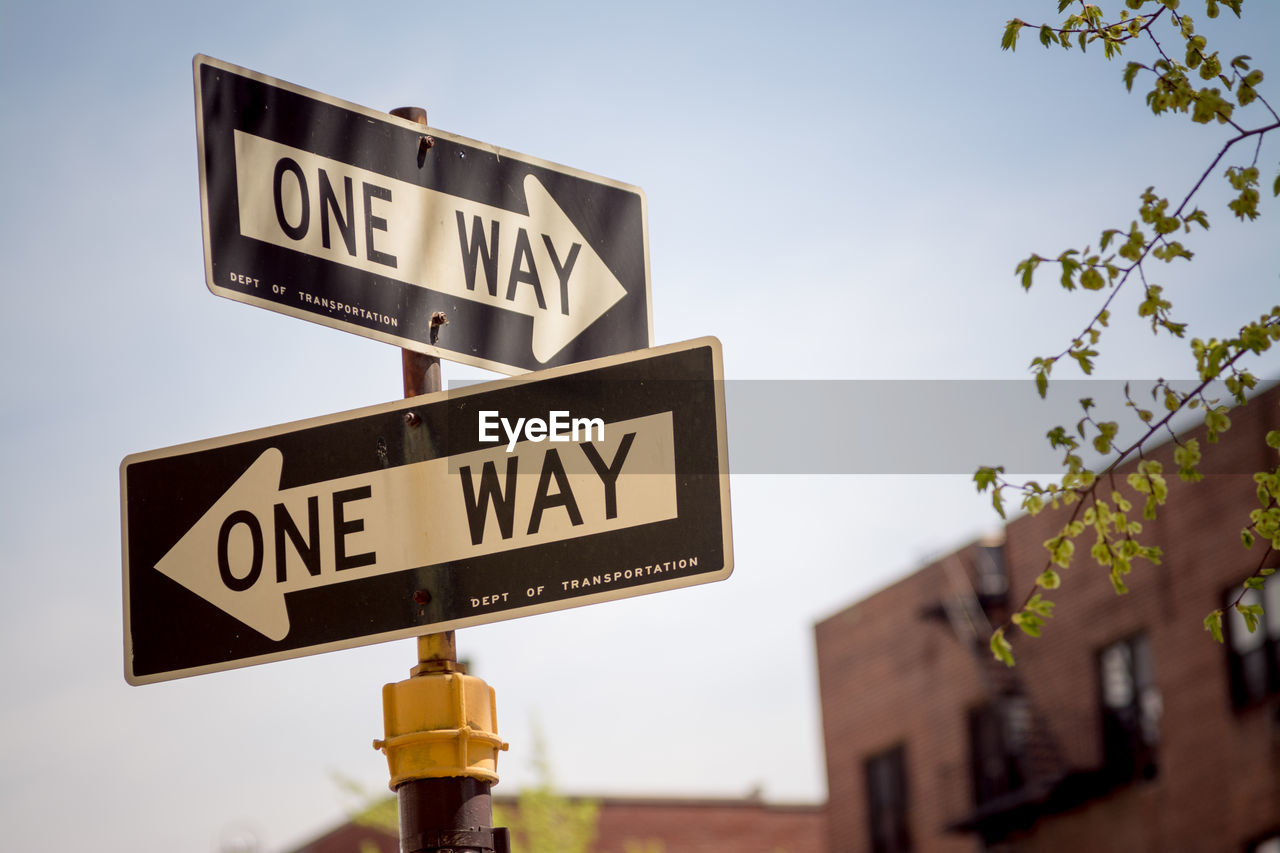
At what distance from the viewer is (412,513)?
3.58 m

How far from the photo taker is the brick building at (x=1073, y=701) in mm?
24781

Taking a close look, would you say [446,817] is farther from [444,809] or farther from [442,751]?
[442,751]

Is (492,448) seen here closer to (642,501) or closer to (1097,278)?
(642,501)

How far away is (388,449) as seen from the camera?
12.0 ft

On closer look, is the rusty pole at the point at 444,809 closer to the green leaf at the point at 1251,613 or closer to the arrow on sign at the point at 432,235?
the arrow on sign at the point at 432,235

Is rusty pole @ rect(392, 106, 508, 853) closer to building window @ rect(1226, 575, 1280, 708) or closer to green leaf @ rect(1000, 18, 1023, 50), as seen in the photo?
green leaf @ rect(1000, 18, 1023, 50)

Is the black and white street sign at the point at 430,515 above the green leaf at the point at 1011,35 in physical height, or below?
below

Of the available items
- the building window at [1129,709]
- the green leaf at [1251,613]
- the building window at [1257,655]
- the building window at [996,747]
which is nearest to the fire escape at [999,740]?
the building window at [996,747]

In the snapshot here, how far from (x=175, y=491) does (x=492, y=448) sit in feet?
2.45

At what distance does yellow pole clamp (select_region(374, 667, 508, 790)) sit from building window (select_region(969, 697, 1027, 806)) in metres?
25.9

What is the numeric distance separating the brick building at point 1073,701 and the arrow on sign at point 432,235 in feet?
63.5

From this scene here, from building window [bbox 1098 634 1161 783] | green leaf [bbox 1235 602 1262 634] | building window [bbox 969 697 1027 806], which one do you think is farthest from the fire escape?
green leaf [bbox 1235 602 1262 634]

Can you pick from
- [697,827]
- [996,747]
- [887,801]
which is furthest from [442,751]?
[697,827]

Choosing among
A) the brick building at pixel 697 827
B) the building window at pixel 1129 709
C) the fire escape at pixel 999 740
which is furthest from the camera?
the brick building at pixel 697 827
